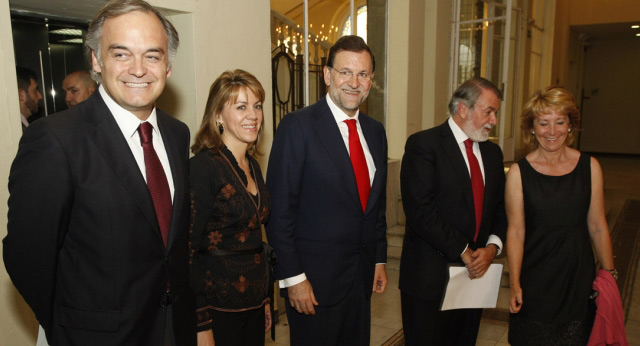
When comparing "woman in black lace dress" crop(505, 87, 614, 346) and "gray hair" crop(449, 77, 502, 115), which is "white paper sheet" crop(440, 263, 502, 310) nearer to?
"woman in black lace dress" crop(505, 87, 614, 346)

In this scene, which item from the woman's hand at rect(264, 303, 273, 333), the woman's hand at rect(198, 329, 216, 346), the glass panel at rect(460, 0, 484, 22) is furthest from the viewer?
the glass panel at rect(460, 0, 484, 22)

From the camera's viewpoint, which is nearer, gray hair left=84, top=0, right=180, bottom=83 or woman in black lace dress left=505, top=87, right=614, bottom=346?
gray hair left=84, top=0, right=180, bottom=83

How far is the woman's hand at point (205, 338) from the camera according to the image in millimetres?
1668

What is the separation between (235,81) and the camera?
195cm

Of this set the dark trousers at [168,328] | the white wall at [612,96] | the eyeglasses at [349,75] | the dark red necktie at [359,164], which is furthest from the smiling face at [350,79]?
the white wall at [612,96]

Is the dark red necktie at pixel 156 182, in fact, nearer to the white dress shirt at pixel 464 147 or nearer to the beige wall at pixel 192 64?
the beige wall at pixel 192 64

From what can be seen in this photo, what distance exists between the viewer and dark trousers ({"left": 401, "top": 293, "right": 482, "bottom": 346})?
7.66ft

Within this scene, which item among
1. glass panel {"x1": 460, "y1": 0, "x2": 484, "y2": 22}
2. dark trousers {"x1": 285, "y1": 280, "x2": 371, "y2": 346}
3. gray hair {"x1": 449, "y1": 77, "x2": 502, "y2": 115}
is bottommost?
dark trousers {"x1": 285, "y1": 280, "x2": 371, "y2": 346}

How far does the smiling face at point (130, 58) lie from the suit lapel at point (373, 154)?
1.07m

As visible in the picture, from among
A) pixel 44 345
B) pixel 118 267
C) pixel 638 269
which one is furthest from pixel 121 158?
pixel 638 269

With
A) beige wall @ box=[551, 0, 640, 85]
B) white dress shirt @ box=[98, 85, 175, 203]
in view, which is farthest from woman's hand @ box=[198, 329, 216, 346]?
beige wall @ box=[551, 0, 640, 85]

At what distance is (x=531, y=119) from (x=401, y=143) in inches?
136

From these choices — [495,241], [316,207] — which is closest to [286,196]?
[316,207]

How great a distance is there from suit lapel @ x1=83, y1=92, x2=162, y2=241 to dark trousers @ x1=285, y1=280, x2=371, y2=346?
0.95 meters
